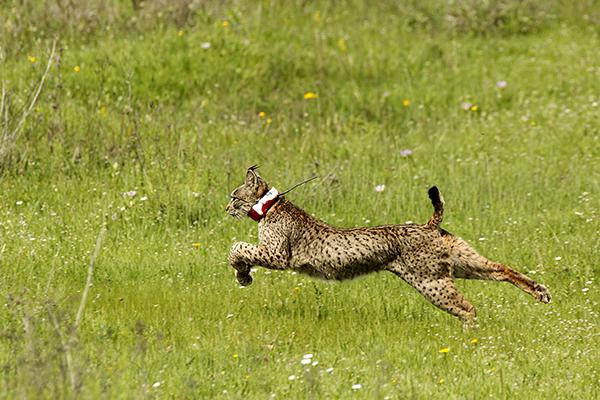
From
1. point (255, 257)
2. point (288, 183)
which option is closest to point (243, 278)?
point (255, 257)

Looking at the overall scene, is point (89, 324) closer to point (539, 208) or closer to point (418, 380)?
point (418, 380)

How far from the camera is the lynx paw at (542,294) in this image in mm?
7785

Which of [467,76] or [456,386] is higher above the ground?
[456,386]

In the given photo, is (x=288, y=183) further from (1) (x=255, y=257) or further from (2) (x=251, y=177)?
(1) (x=255, y=257)

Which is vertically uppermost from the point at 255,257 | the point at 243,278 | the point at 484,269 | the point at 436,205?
the point at 436,205

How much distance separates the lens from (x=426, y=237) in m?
7.72

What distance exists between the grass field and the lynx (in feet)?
0.87

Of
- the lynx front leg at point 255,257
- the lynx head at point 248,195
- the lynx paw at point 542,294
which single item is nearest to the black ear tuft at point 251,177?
the lynx head at point 248,195

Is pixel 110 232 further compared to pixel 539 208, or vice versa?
pixel 539 208

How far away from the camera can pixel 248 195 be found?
27.7 feet

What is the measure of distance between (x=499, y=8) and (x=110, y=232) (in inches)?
283

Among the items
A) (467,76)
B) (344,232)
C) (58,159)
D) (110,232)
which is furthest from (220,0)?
(344,232)

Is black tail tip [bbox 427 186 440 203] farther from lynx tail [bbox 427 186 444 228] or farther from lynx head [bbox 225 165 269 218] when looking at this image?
lynx head [bbox 225 165 269 218]

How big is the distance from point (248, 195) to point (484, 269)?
171 centimetres
